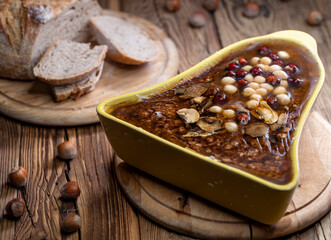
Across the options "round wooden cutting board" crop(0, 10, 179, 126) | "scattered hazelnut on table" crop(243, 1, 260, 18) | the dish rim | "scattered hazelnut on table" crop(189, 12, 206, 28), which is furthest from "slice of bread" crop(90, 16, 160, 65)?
"scattered hazelnut on table" crop(243, 1, 260, 18)

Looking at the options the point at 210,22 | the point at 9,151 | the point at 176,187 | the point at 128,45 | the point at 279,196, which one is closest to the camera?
the point at 279,196

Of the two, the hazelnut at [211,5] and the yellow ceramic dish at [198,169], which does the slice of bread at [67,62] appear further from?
the hazelnut at [211,5]

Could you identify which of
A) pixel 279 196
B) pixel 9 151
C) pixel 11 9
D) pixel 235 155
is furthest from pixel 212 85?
pixel 11 9

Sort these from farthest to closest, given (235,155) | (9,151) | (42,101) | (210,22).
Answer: (210,22)
(42,101)
(9,151)
(235,155)

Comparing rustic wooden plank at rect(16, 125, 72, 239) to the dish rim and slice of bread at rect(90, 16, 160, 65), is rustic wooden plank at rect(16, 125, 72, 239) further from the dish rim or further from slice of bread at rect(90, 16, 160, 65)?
slice of bread at rect(90, 16, 160, 65)

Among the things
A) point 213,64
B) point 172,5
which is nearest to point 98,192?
point 213,64

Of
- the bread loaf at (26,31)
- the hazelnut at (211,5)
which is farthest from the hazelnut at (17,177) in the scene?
the hazelnut at (211,5)

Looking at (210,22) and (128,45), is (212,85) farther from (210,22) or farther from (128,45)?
(210,22)
